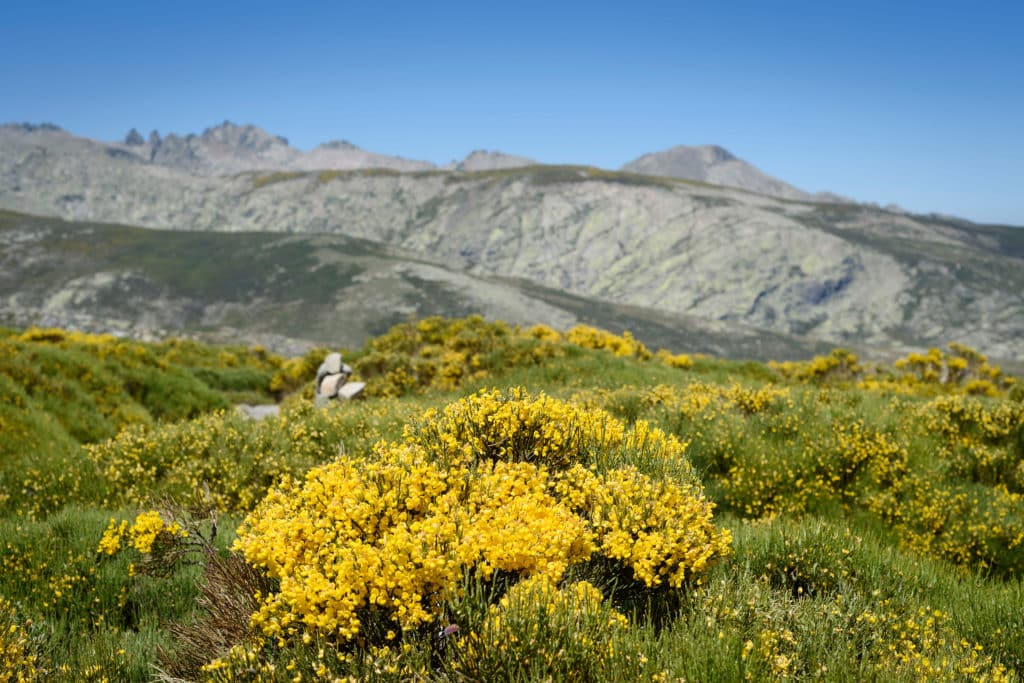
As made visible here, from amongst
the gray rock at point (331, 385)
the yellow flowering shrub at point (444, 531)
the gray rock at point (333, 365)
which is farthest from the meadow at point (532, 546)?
the gray rock at point (333, 365)

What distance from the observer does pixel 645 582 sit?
4598 millimetres

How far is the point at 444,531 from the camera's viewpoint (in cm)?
427

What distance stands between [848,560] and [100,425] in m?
16.8

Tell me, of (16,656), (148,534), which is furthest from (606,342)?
(16,656)

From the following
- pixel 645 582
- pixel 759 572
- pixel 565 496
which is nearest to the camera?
pixel 645 582

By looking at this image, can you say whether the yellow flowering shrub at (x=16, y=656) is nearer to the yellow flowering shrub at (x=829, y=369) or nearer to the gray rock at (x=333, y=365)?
the gray rock at (x=333, y=365)

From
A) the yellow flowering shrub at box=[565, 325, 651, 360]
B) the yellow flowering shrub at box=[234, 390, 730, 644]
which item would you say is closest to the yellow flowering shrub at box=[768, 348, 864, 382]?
the yellow flowering shrub at box=[565, 325, 651, 360]

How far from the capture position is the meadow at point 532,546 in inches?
155

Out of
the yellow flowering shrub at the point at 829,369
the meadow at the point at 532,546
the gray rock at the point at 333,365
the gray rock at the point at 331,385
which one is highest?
the meadow at the point at 532,546

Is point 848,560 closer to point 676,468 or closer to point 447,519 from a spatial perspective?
point 676,468

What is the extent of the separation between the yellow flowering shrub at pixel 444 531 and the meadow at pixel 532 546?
0.9 inches

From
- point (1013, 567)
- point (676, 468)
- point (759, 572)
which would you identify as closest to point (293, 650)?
point (676, 468)

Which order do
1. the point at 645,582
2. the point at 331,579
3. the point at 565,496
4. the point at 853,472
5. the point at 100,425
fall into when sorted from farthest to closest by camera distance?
the point at 100,425
the point at 853,472
the point at 565,496
the point at 645,582
the point at 331,579

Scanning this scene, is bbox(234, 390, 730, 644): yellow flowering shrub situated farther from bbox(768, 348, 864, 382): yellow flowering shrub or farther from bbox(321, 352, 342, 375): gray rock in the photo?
bbox(768, 348, 864, 382): yellow flowering shrub
